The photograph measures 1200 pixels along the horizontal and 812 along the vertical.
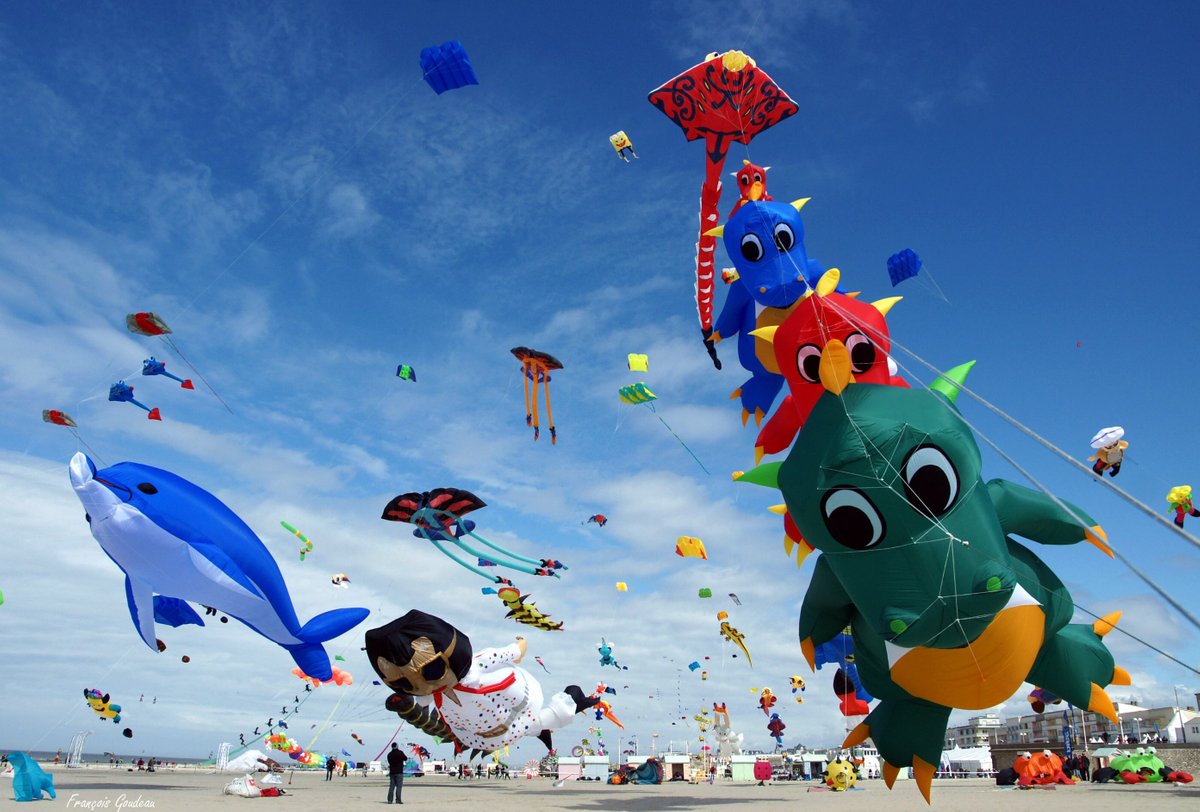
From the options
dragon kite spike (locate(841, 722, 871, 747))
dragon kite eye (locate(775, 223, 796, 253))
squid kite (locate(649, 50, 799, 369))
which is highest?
squid kite (locate(649, 50, 799, 369))

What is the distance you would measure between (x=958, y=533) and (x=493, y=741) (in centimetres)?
1319

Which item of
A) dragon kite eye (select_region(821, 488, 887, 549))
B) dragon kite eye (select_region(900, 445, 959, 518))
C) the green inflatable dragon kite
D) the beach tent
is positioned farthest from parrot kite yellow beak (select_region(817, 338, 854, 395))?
the beach tent

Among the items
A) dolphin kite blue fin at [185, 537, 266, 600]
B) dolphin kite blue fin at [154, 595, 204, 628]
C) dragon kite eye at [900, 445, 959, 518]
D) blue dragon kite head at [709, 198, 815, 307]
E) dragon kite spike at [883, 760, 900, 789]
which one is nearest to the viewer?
dragon kite eye at [900, 445, 959, 518]

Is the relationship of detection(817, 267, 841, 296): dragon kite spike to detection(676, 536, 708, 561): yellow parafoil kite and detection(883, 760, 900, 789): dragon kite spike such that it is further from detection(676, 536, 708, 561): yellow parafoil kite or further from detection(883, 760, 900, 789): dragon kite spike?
detection(676, 536, 708, 561): yellow parafoil kite

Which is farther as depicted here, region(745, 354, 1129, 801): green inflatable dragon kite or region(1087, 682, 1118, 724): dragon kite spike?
region(1087, 682, 1118, 724): dragon kite spike

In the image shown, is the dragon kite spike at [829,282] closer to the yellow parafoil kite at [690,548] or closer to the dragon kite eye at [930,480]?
the dragon kite eye at [930,480]

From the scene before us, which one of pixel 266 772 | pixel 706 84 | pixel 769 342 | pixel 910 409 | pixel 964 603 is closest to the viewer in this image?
pixel 964 603

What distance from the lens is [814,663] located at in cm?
1018

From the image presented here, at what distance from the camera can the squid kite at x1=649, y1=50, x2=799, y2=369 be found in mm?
14383

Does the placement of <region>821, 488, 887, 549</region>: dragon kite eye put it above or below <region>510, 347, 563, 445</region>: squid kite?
below

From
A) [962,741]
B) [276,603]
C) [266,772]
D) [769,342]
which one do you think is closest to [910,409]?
[769,342]

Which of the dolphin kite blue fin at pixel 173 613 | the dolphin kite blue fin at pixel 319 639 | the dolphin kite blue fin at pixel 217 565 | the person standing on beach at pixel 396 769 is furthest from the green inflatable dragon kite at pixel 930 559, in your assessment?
the dolphin kite blue fin at pixel 173 613

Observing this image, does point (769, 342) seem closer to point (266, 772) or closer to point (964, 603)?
point (964, 603)

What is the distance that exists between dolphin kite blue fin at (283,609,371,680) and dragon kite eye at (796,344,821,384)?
737cm
